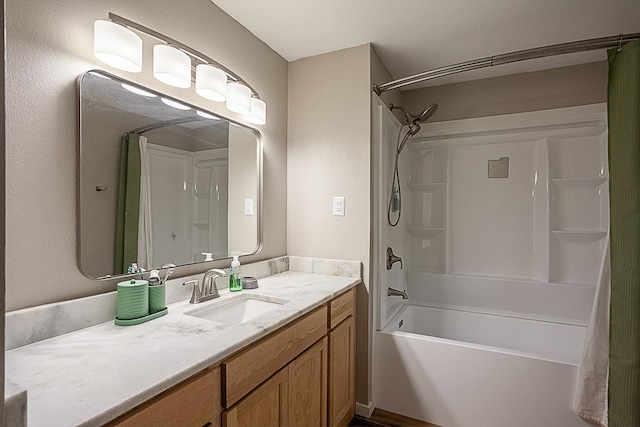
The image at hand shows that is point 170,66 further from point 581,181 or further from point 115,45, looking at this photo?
point 581,181

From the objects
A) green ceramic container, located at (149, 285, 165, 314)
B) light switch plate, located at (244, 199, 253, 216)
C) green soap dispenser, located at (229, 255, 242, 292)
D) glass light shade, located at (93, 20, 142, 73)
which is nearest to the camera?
glass light shade, located at (93, 20, 142, 73)

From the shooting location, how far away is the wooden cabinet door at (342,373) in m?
1.68

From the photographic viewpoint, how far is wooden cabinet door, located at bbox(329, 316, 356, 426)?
1.68 metres

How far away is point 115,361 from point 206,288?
649mm

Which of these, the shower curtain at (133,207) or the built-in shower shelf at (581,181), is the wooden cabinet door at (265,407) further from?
the built-in shower shelf at (581,181)

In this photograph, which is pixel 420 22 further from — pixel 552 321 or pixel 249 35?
pixel 552 321

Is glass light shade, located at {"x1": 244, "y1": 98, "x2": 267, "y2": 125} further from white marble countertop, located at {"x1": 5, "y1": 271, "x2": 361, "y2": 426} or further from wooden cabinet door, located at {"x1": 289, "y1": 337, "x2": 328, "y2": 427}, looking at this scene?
wooden cabinet door, located at {"x1": 289, "y1": 337, "x2": 328, "y2": 427}

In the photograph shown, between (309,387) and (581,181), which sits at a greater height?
(581,181)

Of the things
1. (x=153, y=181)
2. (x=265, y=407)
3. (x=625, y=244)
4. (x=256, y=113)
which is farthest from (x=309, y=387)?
(x=625, y=244)

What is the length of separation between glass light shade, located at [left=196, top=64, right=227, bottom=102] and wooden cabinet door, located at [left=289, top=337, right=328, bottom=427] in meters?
1.28

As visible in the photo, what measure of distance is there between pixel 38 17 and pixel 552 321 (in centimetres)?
343

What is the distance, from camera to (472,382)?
1.86 meters

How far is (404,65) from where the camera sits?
2.43 meters

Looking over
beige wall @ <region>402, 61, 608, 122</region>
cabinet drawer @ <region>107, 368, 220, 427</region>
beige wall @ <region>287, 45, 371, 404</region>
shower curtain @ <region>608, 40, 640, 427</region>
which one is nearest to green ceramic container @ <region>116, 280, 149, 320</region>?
cabinet drawer @ <region>107, 368, 220, 427</region>
